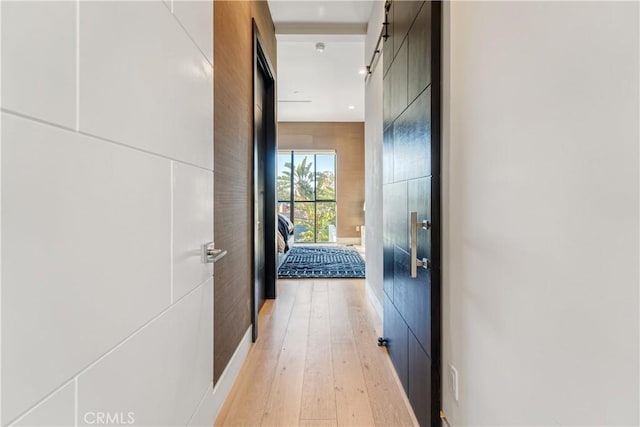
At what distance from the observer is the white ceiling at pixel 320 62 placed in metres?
3.42

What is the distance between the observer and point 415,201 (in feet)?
5.45

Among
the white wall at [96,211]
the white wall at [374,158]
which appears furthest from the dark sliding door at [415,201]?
the white wall at [96,211]

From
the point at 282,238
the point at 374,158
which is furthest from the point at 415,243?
the point at 282,238

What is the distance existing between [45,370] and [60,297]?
0.13m

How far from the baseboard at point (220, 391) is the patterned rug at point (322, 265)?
246 cm

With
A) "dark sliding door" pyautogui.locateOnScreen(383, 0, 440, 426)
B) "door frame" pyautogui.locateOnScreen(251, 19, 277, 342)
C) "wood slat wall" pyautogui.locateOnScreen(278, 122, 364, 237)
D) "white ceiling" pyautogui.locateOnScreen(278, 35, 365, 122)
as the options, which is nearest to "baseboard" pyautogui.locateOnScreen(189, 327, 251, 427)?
"dark sliding door" pyautogui.locateOnScreen(383, 0, 440, 426)

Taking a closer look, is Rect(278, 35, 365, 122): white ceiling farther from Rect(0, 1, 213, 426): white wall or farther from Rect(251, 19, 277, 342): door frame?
Rect(0, 1, 213, 426): white wall

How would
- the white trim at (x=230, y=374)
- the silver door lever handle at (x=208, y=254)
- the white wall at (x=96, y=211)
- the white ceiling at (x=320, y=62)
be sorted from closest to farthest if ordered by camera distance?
the white wall at (x=96, y=211) → the silver door lever handle at (x=208, y=254) → the white trim at (x=230, y=374) → the white ceiling at (x=320, y=62)

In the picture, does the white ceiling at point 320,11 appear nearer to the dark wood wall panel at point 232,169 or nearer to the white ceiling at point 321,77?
the white ceiling at point 321,77

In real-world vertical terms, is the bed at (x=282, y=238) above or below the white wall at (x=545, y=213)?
below

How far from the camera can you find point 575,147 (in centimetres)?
74

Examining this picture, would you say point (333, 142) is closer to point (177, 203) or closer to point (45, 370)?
point (177, 203)

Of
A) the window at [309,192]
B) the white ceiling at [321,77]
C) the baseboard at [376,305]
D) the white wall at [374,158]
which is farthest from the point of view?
the window at [309,192]

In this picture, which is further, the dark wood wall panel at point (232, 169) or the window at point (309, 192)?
the window at point (309, 192)
